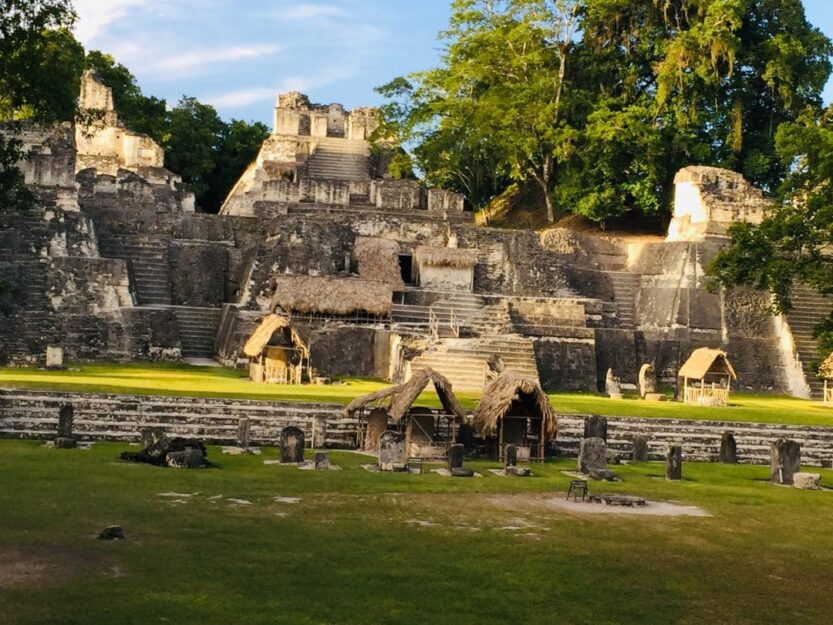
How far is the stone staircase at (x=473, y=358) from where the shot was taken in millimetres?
24094

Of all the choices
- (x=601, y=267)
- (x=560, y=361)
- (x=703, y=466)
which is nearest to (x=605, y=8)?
(x=601, y=267)

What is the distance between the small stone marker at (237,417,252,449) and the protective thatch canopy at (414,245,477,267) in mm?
14984

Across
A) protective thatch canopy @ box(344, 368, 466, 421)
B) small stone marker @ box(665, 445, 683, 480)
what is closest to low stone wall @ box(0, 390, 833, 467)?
protective thatch canopy @ box(344, 368, 466, 421)

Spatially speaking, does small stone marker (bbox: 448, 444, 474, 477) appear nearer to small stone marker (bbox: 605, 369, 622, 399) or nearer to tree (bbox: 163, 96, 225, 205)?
small stone marker (bbox: 605, 369, 622, 399)

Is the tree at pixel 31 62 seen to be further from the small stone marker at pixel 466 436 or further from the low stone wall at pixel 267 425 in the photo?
the small stone marker at pixel 466 436

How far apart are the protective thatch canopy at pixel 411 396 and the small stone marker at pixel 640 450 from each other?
10.2 ft

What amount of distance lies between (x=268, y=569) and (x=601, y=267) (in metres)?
26.3

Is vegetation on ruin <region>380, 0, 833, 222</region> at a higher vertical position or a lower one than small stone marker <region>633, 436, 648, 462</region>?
A: higher

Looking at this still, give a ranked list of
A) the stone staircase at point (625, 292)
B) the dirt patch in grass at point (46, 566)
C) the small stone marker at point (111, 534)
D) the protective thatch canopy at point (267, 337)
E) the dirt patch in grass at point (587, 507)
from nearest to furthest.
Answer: the dirt patch in grass at point (46, 566)
the small stone marker at point (111, 534)
the dirt patch in grass at point (587, 507)
the protective thatch canopy at point (267, 337)
the stone staircase at point (625, 292)

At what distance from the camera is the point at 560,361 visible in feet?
90.3

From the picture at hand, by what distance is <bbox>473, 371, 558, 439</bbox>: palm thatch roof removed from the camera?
16922 millimetres

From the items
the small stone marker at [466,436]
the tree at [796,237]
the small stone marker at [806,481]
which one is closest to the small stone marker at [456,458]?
Answer: the small stone marker at [466,436]

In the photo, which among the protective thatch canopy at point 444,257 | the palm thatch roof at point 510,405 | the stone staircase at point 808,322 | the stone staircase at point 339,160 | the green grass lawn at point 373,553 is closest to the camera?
the green grass lawn at point 373,553

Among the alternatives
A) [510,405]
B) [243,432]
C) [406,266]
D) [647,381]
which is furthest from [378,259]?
[243,432]
